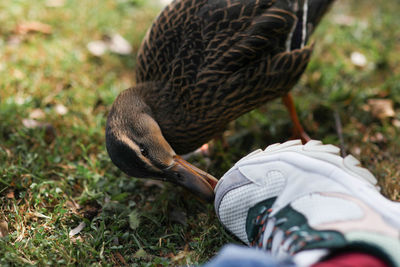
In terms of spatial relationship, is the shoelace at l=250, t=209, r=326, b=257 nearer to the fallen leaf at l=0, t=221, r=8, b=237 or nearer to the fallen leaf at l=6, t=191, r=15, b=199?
the fallen leaf at l=0, t=221, r=8, b=237

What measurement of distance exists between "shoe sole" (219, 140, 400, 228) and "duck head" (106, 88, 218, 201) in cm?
38

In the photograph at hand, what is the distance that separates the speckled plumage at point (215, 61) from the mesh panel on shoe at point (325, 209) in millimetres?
1095

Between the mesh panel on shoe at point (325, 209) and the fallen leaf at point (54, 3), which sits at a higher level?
the mesh panel on shoe at point (325, 209)

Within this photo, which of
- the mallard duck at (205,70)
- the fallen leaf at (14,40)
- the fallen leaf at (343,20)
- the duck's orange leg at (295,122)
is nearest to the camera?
the mallard duck at (205,70)

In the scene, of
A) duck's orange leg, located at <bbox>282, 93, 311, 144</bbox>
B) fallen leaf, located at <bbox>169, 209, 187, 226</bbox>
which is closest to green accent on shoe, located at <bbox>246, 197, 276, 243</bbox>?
fallen leaf, located at <bbox>169, 209, 187, 226</bbox>

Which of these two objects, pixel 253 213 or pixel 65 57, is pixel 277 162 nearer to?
pixel 253 213

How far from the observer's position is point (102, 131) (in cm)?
333

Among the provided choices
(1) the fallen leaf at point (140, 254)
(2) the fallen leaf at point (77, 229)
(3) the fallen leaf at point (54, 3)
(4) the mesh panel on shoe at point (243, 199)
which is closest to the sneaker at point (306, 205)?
(4) the mesh panel on shoe at point (243, 199)

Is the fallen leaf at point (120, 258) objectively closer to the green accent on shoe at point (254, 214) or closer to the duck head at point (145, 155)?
the duck head at point (145, 155)

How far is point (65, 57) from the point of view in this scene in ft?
13.0

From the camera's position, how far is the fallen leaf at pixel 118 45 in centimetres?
415

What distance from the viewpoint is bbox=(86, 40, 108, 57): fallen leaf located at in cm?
404

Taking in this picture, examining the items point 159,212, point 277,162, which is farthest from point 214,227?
point 277,162

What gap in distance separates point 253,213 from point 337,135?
1503 mm
